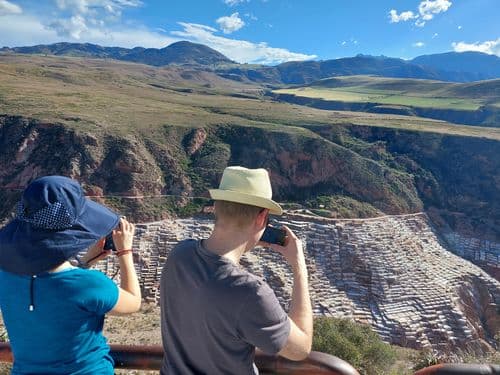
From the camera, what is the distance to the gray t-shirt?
7.41 feet

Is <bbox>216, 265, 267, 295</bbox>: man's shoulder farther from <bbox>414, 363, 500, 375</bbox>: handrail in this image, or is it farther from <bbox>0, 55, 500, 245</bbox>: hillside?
<bbox>0, 55, 500, 245</bbox>: hillside

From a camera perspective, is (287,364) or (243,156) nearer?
(287,364)

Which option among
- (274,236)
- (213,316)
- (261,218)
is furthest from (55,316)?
(274,236)

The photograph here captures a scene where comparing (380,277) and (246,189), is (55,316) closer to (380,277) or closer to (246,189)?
(246,189)

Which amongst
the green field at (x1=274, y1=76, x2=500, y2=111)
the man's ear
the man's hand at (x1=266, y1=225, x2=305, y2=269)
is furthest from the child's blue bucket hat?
the green field at (x1=274, y1=76, x2=500, y2=111)

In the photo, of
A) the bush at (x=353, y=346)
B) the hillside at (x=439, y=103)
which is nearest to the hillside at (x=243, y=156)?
the bush at (x=353, y=346)

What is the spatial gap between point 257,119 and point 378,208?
629 inches

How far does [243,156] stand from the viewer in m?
33.1

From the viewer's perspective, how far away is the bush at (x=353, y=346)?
1376cm

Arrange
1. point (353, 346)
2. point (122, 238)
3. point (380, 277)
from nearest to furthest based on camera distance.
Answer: point (122, 238) → point (353, 346) → point (380, 277)

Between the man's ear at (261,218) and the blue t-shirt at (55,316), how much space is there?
3.01 feet

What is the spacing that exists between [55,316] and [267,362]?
48.3 inches

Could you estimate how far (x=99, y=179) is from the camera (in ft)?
90.5

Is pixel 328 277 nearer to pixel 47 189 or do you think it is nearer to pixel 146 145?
pixel 146 145
